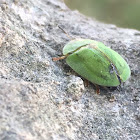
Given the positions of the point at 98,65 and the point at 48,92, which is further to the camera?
the point at 98,65

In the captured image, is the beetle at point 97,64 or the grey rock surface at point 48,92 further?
Answer: the beetle at point 97,64

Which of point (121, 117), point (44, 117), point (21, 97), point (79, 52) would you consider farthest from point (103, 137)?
point (79, 52)

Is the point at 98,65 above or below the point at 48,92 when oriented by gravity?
above

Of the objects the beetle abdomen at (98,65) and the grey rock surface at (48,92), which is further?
the beetle abdomen at (98,65)

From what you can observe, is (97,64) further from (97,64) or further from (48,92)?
(48,92)

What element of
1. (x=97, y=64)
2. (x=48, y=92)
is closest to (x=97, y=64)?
(x=97, y=64)

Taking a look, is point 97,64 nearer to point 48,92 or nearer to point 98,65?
point 98,65
